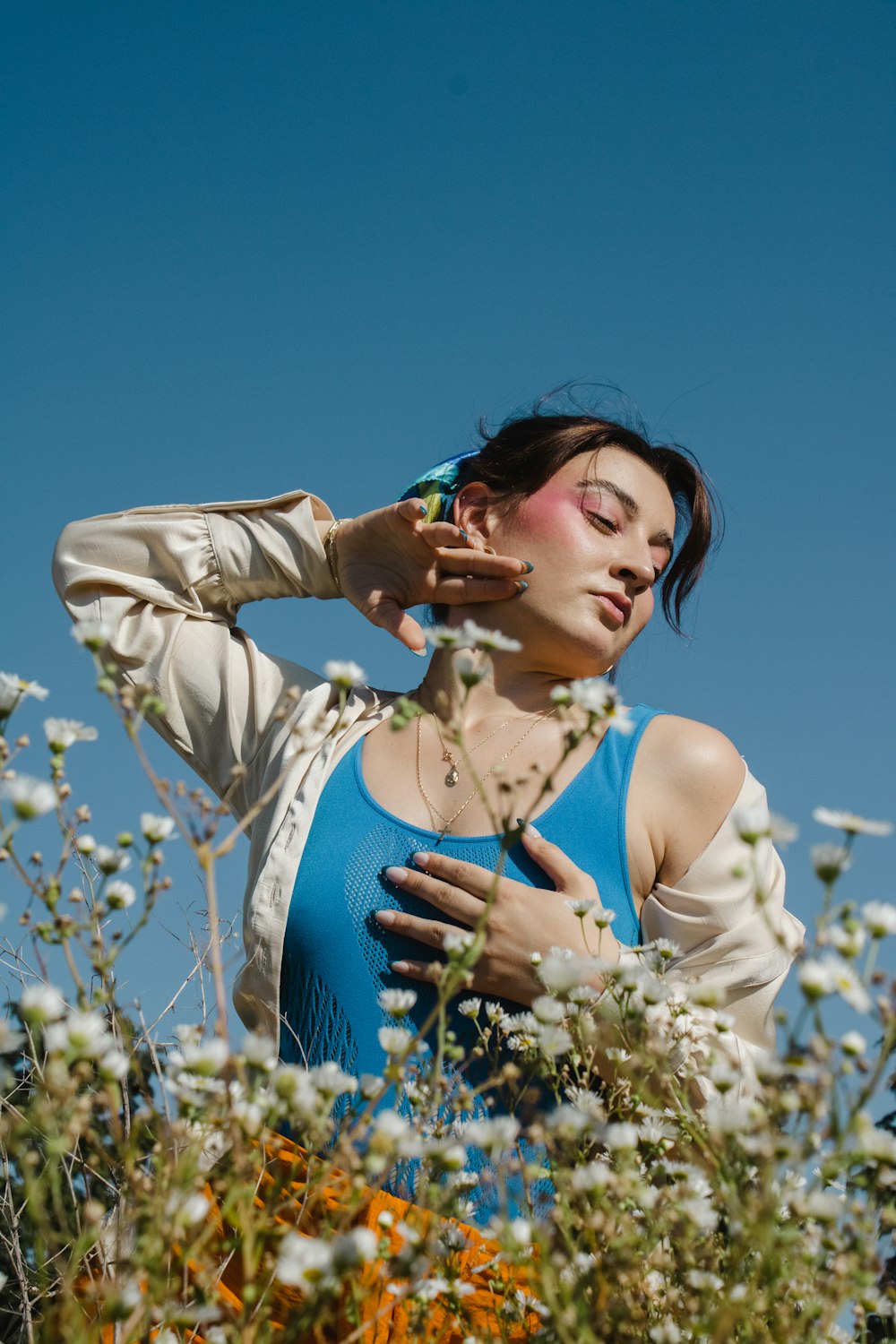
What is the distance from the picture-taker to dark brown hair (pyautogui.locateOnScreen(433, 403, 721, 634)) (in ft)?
8.98

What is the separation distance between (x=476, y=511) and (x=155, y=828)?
1871mm

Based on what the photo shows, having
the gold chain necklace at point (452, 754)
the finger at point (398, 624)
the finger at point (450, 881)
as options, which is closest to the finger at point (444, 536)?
the finger at point (398, 624)

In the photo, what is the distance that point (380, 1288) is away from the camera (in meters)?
0.97

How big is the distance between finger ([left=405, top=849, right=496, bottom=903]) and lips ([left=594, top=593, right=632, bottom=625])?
70 cm

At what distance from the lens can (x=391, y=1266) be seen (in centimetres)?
79

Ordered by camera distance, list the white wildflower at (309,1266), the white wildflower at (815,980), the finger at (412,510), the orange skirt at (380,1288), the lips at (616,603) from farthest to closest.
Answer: the finger at (412,510)
the lips at (616,603)
the orange skirt at (380,1288)
the white wildflower at (815,980)
the white wildflower at (309,1266)

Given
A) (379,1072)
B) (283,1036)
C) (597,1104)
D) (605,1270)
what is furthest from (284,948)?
(605,1270)

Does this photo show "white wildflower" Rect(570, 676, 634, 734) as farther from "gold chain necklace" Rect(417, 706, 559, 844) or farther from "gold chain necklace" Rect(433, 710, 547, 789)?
"gold chain necklace" Rect(433, 710, 547, 789)

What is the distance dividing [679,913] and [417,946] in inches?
19.4

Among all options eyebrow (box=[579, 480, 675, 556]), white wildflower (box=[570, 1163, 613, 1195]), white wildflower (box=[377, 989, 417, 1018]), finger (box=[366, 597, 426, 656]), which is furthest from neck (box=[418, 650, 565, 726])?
white wildflower (box=[570, 1163, 613, 1195])

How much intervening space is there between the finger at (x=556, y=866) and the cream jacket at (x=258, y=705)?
22 centimetres

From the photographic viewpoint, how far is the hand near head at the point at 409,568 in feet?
8.38

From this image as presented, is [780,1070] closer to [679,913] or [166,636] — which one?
[679,913]

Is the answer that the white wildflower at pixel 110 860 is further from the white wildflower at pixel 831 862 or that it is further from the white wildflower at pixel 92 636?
the white wildflower at pixel 831 862
